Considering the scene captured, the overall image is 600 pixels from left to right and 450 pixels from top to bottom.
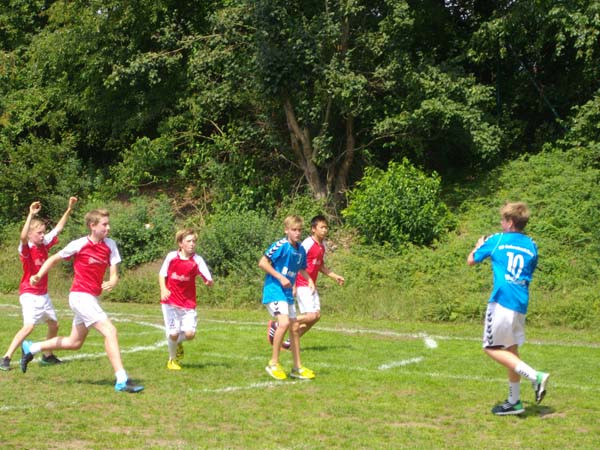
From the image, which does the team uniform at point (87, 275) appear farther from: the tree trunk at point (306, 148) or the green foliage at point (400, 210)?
the tree trunk at point (306, 148)

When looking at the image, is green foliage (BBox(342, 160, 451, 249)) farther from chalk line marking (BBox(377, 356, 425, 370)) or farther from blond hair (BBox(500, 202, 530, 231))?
blond hair (BBox(500, 202, 530, 231))

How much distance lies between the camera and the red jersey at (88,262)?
9.84 meters

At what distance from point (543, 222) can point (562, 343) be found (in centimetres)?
703

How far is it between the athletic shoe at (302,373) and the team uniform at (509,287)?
2595mm

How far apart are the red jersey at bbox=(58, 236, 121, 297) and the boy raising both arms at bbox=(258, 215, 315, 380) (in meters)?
1.80

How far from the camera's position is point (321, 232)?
12.0 metres

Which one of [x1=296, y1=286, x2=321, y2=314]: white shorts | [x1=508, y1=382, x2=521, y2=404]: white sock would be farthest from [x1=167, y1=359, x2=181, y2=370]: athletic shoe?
[x1=508, y1=382, x2=521, y2=404]: white sock

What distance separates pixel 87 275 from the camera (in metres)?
9.88

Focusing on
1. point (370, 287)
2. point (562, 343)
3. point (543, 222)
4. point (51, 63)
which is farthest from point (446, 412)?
point (51, 63)

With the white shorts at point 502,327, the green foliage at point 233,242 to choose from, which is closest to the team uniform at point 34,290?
the white shorts at point 502,327

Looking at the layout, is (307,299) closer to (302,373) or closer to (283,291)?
(283,291)

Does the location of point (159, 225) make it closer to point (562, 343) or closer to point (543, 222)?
point (543, 222)

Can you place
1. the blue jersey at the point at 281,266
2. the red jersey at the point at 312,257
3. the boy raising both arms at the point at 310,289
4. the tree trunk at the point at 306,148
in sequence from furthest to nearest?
1. the tree trunk at the point at 306,148
2. the red jersey at the point at 312,257
3. the boy raising both arms at the point at 310,289
4. the blue jersey at the point at 281,266

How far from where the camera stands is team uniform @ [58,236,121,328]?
31.9 ft
